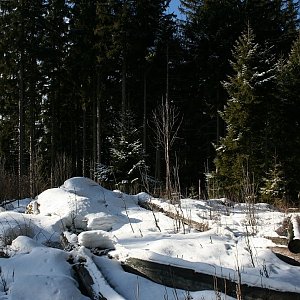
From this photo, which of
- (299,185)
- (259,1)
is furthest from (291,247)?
(259,1)

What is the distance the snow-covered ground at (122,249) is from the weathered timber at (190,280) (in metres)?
0.05

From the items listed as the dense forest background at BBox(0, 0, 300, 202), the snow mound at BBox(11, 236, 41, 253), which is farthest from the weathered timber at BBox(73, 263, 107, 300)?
the dense forest background at BBox(0, 0, 300, 202)

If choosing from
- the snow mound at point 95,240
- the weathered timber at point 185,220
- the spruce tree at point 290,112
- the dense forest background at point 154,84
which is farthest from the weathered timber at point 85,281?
the spruce tree at point 290,112

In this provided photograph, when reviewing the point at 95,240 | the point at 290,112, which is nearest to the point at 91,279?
the point at 95,240

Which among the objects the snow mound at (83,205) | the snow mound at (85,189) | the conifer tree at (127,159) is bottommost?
the snow mound at (83,205)

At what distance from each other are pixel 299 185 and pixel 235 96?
425 cm

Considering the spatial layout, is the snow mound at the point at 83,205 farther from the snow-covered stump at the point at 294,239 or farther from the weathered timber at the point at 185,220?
the snow-covered stump at the point at 294,239

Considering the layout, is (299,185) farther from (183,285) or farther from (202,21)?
(183,285)

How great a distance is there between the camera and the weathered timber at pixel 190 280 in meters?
3.41

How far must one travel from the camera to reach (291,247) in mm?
4457

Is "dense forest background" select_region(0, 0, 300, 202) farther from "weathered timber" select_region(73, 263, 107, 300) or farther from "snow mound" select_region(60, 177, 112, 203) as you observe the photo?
"weathered timber" select_region(73, 263, 107, 300)

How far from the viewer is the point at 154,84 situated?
22.3 meters

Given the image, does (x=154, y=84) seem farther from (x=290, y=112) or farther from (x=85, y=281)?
(x=85, y=281)

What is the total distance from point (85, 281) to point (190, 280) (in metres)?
1.10
